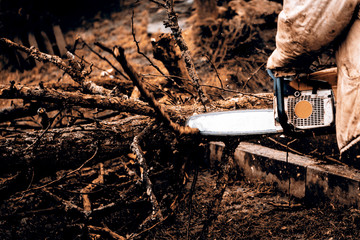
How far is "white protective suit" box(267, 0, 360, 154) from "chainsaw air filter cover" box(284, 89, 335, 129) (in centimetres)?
21

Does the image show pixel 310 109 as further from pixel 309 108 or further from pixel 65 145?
pixel 65 145

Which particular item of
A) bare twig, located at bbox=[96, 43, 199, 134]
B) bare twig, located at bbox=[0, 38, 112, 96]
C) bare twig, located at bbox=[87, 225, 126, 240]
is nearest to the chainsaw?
bare twig, located at bbox=[96, 43, 199, 134]

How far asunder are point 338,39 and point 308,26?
166mm

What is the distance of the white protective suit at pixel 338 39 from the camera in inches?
37.9

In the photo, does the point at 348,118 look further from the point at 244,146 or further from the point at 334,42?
the point at 244,146

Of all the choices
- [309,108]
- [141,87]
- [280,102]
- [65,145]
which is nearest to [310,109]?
[309,108]

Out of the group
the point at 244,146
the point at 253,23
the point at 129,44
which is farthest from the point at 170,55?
the point at 129,44

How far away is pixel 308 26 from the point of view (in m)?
1.03

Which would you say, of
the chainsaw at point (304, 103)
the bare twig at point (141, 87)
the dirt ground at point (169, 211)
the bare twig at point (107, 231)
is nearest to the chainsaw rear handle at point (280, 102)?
the chainsaw at point (304, 103)

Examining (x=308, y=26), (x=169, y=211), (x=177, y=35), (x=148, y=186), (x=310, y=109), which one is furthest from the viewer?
(x=177, y=35)

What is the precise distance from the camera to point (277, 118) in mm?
1522

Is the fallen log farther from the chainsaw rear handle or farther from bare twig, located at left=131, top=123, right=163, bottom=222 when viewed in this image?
the chainsaw rear handle

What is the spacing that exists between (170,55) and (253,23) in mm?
2676

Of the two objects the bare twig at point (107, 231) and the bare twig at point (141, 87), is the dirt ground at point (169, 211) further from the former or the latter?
the bare twig at point (141, 87)
